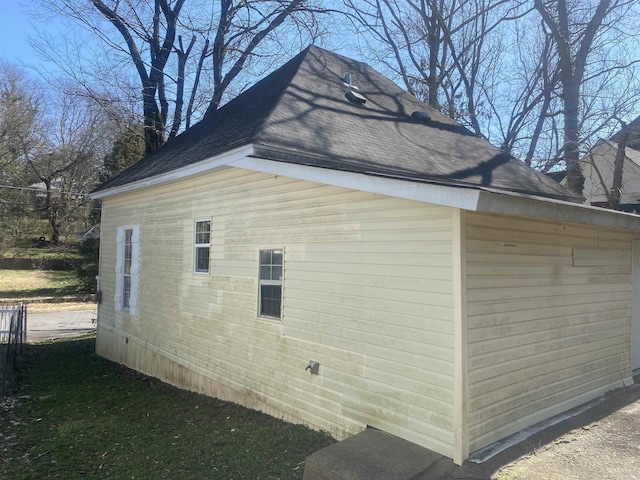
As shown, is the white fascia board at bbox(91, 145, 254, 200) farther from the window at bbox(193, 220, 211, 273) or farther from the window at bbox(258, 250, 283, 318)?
the window at bbox(258, 250, 283, 318)

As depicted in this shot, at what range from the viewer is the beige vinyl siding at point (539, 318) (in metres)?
4.32

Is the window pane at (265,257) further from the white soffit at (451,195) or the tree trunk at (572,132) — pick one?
the tree trunk at (572,132)

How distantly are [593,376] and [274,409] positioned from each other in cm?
417

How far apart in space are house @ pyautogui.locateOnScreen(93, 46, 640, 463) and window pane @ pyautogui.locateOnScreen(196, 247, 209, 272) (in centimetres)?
3

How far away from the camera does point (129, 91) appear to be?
633 inches

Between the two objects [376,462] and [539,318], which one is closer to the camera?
[376,462]

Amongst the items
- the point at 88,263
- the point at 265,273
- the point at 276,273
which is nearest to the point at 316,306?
the point at 276,273

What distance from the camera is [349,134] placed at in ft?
24.0

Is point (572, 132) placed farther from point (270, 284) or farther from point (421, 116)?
point (270, 284)

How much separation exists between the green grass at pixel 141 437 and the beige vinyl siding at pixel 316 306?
15.3 inches

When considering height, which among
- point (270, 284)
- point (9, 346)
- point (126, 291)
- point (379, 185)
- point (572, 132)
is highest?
point (572, 132)

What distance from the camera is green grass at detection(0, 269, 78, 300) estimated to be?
2417cm

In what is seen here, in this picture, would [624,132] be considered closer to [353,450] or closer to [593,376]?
[593,376]

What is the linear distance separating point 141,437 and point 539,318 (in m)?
5.26
